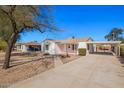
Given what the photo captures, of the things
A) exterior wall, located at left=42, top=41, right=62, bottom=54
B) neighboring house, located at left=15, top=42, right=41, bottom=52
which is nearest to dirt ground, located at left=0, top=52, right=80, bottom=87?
exterior wall, located at left=42, top=41, right=62, bottom=54

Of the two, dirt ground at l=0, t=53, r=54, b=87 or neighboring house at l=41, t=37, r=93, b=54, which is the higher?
neighboring house at l=41, t=37, r=93, b=54

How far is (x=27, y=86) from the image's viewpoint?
7879mm

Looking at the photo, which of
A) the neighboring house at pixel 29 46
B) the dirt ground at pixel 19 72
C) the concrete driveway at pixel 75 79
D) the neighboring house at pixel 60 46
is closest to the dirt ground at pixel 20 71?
the dirt ground at pixel 19 72

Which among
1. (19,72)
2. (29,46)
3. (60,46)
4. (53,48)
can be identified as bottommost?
(19,72)

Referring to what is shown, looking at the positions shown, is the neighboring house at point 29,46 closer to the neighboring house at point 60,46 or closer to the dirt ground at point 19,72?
the neighboring house at point 60,46

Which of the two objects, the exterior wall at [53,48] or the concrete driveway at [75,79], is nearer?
the concrete driveway at [75,79]

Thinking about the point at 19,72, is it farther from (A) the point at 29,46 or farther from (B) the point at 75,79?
(A) the point at 29,46

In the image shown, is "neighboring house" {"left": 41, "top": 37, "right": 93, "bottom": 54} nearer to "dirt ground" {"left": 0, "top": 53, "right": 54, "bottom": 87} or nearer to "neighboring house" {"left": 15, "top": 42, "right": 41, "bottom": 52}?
"neighboring house" {"left": 15, "top": 42, "right": 41, "bottom": 52}

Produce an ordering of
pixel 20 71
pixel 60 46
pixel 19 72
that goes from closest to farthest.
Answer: pixel 19 72 < pixel 20 71 < pixel 60 46

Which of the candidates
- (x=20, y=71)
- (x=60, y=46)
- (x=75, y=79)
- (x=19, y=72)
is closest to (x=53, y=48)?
(x=60, y=46)
